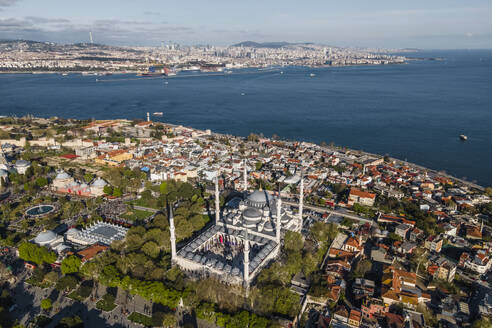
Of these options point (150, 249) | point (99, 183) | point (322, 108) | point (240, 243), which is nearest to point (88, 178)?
point (99, 183)

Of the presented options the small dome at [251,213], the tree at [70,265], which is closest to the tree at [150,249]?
the tree at [70,265]

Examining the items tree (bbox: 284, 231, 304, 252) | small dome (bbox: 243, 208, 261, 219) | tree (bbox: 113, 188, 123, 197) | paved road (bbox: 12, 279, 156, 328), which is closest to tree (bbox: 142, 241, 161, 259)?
paved road (bbox: 12, 279, 156, 328)

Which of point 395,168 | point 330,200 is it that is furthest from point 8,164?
point 395,168

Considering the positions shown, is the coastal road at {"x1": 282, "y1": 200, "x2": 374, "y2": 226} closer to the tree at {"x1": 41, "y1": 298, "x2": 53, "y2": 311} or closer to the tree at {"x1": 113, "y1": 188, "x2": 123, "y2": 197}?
the tree at {"x1": 113, "y1": 188, "x2": 123, "y2": 197}

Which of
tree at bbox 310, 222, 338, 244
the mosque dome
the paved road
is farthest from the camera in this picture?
tree at bbox 310, 222, 338, 244

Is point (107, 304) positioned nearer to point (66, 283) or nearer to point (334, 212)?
point (66, 283)

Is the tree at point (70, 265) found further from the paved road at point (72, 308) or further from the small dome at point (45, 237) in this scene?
the small dome at point (45, 237)
